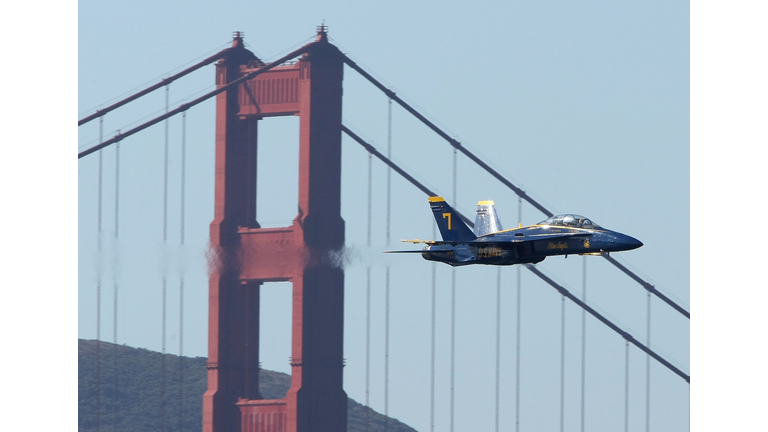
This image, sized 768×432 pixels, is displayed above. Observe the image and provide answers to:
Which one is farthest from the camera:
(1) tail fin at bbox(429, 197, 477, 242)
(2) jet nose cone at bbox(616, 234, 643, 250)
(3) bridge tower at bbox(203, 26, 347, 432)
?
(3) bridge tower at bbox(203, 26, 347, 432)

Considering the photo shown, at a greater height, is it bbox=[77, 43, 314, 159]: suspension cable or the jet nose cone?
bbox=[77, 43, 314, 159]: suspension cable

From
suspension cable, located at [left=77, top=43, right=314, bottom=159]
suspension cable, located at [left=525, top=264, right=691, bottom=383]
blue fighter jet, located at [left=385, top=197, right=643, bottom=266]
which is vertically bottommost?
suspension cable, located at [left=525, top=264, right=691, bottom=383]

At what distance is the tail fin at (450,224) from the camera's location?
57.9 m

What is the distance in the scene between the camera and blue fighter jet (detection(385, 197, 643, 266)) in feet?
178

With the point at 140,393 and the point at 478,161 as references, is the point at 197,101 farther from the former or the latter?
the point at 140,393

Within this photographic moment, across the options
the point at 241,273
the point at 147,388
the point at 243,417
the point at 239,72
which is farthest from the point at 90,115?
the point at 147,388

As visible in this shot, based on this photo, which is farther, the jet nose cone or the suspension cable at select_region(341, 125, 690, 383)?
the suspension cable at select_region(341, 125, 690, 383)

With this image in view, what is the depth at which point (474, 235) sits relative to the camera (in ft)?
191

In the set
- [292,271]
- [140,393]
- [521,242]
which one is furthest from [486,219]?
[140,393]

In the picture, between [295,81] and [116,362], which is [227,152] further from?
[116,362]

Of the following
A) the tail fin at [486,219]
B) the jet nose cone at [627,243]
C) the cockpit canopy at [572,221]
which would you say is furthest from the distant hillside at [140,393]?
the jet nose cone at [627,243]

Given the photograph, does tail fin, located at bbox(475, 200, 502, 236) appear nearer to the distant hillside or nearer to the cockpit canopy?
the cockpit canopy

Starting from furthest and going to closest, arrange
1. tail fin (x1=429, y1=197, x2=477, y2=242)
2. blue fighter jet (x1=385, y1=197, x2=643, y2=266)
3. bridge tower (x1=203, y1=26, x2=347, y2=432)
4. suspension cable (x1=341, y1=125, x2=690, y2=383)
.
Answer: suspension cable (x1=341, y1=125, x2=690, y2=383) → bridge tower (x1=203, y1=26, x2=347, y2=432) → tail fin (x1=429, y1=197, x2=477, y2=242) → blue fighter jet (x1=385, y1=197, x2=643, y2=266)

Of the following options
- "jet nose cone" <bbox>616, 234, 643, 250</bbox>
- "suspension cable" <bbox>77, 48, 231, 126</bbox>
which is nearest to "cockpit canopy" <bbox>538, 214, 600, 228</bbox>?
"jet nose cone" <bbox>616, 234, 643, 250</bbox>
